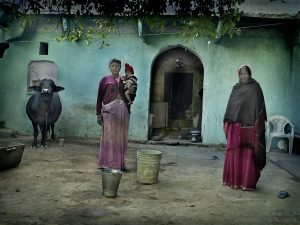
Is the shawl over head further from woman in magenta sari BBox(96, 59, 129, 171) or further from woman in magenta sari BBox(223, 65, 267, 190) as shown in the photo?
woman in magenta sari BBox(96, 59, 129, 171)

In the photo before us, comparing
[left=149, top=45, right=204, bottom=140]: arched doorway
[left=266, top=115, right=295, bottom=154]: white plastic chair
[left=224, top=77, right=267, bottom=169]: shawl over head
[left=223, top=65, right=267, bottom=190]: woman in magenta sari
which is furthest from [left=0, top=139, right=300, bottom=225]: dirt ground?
[left=149, top=45, right=204, bottom=140]: arched doorway

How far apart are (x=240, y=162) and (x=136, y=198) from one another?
6.39 ft

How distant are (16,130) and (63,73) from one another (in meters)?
2.45

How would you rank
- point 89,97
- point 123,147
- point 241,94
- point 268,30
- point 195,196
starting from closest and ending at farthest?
1. point 195,196
2. point 241,94
3. point 123,147
4. point 268,30
5. point 89,97

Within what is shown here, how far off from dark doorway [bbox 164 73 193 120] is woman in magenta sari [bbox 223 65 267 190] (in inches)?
255

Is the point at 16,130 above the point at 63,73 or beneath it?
beneath

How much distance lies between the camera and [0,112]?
12266 millimetres

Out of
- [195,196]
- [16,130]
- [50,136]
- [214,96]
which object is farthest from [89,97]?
[195,196]

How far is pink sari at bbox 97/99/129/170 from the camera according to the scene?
684cm

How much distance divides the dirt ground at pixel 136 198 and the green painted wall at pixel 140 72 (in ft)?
12.0

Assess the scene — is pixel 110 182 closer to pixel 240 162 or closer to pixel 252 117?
pixel 240 162

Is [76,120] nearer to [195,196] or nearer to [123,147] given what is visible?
[123,147]

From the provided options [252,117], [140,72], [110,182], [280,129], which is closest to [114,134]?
[110,182]

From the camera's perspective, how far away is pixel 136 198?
5406 millimetres
